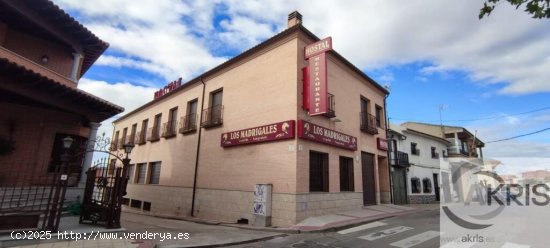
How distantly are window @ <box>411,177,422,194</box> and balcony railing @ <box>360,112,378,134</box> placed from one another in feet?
26.6

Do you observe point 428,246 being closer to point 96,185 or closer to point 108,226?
point 108,226

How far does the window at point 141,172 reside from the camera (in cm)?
2040

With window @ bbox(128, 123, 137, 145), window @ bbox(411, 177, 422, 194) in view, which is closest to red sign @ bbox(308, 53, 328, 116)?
window @ bbox(411, 177, 422, 194)

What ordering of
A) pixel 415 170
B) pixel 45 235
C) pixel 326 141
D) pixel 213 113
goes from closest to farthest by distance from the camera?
pixel 45 235 < pixel 326 141 < pixel 213 113 < pixel 415 170

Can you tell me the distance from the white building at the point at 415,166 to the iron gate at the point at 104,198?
15.8m

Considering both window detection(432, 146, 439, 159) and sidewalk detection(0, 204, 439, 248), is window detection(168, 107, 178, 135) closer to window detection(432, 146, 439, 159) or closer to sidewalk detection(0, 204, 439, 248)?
sidewalk detection(0, 204, 439, 248)

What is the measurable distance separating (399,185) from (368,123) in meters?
6.67

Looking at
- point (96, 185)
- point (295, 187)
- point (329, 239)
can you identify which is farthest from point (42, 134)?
point (329, 239)

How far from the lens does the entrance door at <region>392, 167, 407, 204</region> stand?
18.8 meters

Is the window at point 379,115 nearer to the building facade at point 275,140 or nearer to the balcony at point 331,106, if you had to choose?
the building facade at point 275,140

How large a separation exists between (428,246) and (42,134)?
1164 centimetres

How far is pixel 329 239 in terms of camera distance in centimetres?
812

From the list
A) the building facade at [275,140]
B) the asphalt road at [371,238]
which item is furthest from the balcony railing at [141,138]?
the asphalt road at [371,238]

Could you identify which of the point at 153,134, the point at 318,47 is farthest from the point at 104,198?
the point at 153,134
